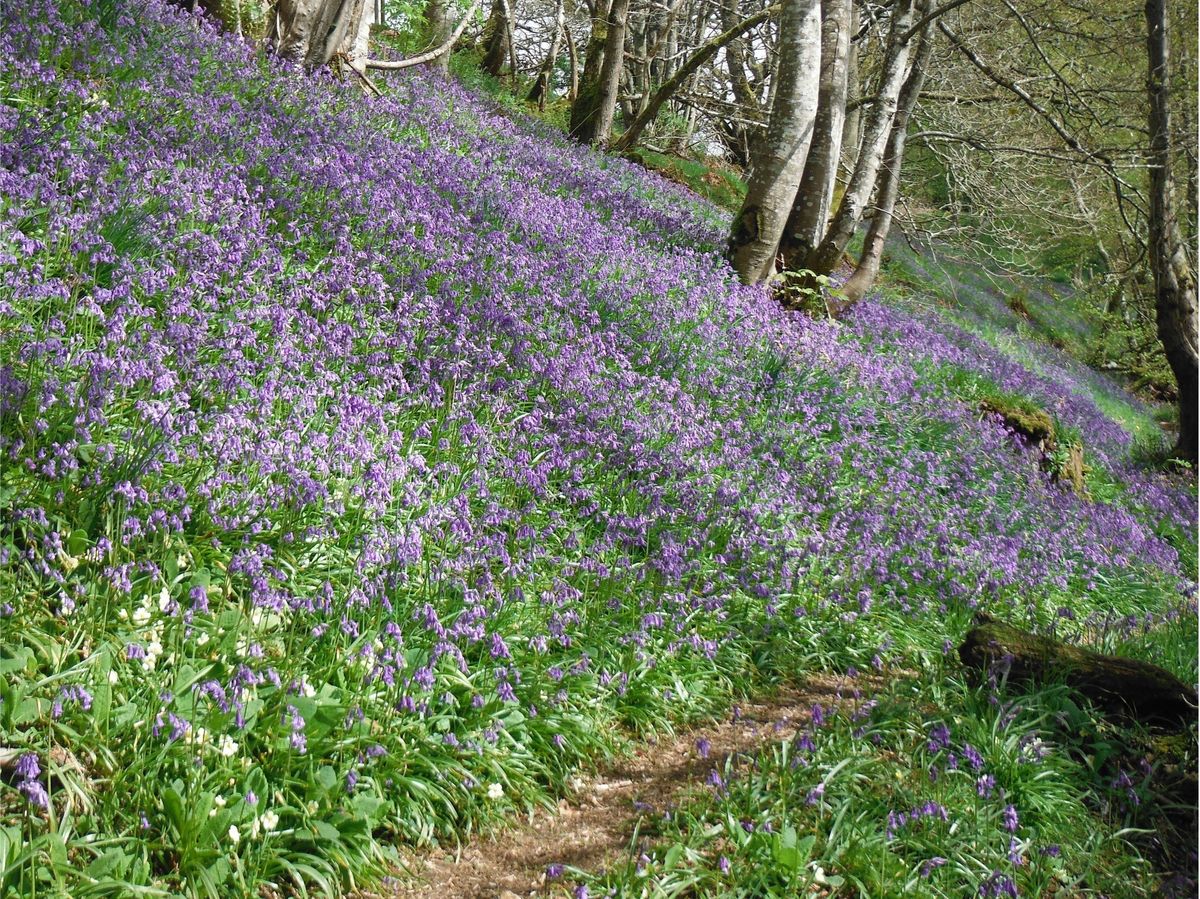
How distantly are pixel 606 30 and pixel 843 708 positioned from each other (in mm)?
12804

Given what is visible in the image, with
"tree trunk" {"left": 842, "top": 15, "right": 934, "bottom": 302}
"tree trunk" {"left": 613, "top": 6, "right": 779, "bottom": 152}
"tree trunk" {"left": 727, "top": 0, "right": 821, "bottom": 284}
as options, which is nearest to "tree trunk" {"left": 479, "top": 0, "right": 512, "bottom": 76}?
"tree trunk" {"left": 613, "top": 6, "right": 779, "bottom": 152}

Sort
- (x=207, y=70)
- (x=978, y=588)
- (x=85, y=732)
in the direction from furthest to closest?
1. (x=207, y=70)
2. (x=978, y=588)
3. (x=85, y=732)

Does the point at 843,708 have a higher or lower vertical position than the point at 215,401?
lower

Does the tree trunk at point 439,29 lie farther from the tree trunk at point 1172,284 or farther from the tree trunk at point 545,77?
the tree trunk at point 1172,284

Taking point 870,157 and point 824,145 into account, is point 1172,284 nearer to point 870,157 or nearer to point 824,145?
point 870,157

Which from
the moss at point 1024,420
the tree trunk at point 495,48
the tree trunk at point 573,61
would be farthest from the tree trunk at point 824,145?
the tree trunk at point 495,48

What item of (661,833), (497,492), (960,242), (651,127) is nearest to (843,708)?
(661,833)

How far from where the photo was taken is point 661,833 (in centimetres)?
322

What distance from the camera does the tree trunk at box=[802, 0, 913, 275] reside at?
32.6ft

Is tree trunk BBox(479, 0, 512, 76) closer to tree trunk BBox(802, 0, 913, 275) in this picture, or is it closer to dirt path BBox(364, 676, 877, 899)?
tree trunk BBox(802, 0, 913, 275)

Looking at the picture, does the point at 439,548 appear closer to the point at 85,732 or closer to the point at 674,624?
the point at 674,624

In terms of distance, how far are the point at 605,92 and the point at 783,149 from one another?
234 inches

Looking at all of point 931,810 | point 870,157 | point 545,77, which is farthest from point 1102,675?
point 545,77

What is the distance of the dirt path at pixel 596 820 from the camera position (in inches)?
113
